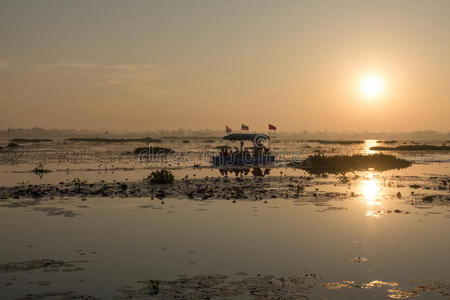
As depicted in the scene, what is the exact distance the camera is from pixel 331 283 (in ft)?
33.9

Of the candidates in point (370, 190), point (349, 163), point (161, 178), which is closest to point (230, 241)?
point (370, 190)

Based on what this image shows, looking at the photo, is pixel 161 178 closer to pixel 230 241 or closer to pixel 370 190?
pixel 370 190

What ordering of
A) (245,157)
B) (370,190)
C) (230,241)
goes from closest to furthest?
(230,241)
(370,190)
(245,157)

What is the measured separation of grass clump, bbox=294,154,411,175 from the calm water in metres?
26.8

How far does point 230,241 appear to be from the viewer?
14.7 metres

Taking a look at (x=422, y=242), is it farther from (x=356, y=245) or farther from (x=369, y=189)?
(x=369, y=189)

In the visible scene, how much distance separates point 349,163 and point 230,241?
4092 centimetres

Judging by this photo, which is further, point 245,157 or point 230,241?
point 245,157

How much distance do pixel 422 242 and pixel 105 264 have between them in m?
9.73

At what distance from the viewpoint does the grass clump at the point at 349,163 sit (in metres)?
50.6

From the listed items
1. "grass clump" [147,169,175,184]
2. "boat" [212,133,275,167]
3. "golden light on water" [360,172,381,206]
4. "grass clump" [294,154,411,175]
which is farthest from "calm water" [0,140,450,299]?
"boat" [212,133,275,167]

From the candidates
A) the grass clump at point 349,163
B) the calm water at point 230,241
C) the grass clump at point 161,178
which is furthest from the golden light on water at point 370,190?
the grass clump at point 349,163

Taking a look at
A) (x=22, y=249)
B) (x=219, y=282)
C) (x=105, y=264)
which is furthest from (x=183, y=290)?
(x=22, y=249)

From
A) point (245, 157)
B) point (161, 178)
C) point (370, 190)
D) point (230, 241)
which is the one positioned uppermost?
point (245, 157)
